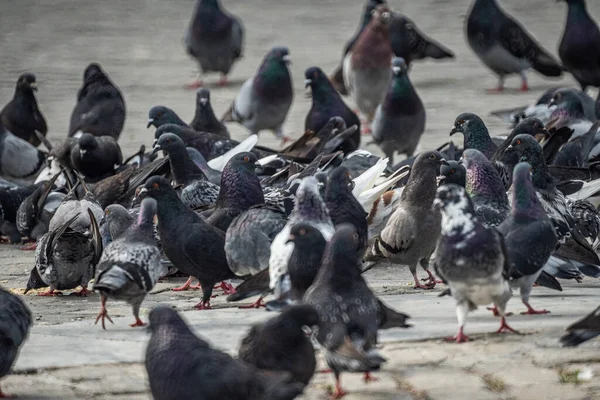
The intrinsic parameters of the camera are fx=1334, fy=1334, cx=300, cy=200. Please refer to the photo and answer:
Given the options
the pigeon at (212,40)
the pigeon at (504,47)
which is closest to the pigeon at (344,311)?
the pigeon at (504,47)

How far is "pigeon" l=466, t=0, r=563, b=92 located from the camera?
15.9 metres

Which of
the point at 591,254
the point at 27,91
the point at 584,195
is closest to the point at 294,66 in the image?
the point at 27,91

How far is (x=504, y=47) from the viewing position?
1588 cm

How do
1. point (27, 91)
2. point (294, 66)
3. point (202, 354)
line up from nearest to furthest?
point (202, 354) < point (27, 91) < point (294, 66)

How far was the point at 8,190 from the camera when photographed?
1043cm

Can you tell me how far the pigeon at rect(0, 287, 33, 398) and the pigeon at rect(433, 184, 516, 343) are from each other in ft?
6.20

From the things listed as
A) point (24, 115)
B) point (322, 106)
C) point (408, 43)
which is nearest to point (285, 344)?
point (322, 106)

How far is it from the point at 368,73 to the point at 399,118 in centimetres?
253

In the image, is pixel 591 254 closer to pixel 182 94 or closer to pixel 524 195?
pixel 524 195

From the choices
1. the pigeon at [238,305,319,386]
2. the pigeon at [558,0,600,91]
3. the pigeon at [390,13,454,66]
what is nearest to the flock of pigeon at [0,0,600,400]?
the pigeon at [238,305,319,386]

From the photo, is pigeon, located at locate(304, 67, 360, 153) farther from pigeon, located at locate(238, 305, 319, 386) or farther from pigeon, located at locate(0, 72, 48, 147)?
pigeon, located at locate(238, 305, 319, 386)

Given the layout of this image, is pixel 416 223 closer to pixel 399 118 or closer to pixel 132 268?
pixel 132 268

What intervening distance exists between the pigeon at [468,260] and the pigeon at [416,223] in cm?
154

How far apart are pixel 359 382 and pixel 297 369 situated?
62 centimetres
